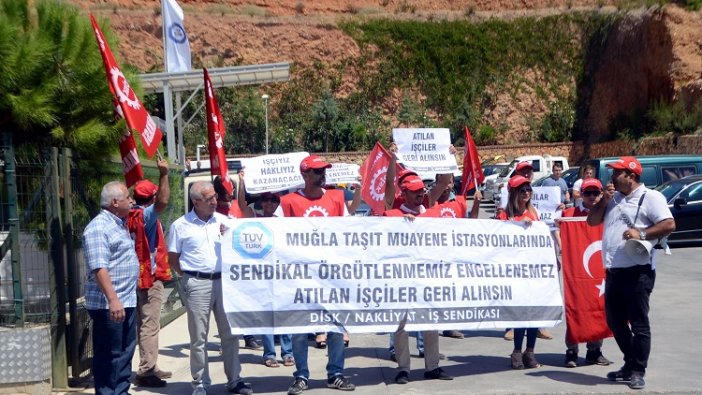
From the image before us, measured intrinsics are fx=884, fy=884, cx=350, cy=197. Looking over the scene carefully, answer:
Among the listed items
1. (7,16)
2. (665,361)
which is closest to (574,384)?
(665,361)

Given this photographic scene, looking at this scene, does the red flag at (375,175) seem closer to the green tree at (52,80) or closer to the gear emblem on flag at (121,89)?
the green tree at (52,80)

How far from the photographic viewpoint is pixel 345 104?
55281mm

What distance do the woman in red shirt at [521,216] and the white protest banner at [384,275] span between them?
0.30 metres

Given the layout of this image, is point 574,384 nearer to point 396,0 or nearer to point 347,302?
point 347,302

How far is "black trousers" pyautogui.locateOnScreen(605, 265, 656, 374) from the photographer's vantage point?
7.59 meters

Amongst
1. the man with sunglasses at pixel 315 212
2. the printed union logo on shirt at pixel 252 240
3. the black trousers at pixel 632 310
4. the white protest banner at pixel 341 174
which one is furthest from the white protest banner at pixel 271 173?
the black trousers at pixel 632 310

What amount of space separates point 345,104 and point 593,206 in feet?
155

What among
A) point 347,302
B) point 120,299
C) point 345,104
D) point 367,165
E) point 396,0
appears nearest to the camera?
point 120,299

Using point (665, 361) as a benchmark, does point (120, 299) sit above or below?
above

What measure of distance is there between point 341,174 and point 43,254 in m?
6.48

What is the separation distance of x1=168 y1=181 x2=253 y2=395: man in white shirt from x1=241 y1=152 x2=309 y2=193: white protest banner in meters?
2.40

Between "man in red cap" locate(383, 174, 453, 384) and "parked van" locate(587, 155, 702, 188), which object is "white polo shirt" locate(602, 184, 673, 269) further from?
"parked van" locate(587, 155, 702, 188)

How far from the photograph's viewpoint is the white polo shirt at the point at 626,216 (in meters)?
7.61

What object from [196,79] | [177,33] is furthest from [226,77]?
[177,33]
